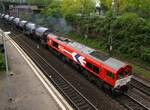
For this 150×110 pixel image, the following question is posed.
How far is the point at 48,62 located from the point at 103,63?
11.7m

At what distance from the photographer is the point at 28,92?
21.4 meters

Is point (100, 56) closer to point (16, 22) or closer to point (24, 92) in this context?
point (24, 92)

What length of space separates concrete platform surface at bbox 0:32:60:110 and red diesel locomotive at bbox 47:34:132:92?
494cm

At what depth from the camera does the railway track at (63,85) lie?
1975 centimetres

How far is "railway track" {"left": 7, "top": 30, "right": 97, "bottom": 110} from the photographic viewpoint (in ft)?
64.8

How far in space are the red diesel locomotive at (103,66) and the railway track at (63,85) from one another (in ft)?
8.21

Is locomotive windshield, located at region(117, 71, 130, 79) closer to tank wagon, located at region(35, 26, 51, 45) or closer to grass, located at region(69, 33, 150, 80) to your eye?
grass, located at region(69, 33, 150, 80)

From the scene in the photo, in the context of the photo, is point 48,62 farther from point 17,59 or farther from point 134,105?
point 134,105

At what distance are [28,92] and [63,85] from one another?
4006 millimetres

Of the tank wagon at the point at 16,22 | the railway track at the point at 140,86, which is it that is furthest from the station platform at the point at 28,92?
the tank wagon at the point at 16,22

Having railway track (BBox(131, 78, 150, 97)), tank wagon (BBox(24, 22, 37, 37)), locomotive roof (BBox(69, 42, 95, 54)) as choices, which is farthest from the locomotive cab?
tank wagon (BBox(24, 22, 37, 37))

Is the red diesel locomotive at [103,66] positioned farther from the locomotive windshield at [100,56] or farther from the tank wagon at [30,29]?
the tank wagon at [30,29]

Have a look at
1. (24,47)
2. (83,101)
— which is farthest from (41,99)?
(24,47)

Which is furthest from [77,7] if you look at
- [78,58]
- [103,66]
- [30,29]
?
[103,66]
